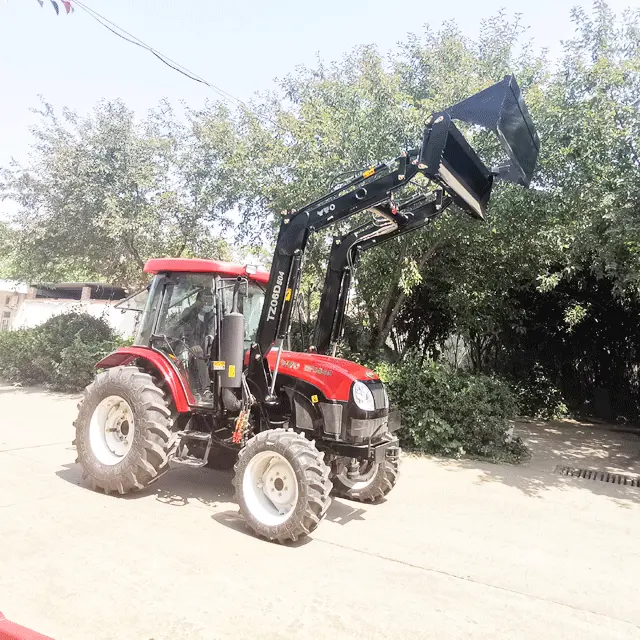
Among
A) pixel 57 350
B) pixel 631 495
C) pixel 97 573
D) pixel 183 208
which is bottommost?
pixel 97 573

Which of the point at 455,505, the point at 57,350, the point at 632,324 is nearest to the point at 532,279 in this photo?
the point at 632,324

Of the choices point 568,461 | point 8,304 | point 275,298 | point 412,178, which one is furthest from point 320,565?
point 8,304

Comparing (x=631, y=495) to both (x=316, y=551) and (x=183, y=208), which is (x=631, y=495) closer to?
(x=316, y=551)

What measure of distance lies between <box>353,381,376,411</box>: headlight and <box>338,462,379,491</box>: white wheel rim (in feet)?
2.94

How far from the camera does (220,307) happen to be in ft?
16.3

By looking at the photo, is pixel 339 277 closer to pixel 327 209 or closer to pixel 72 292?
pixel 327 209

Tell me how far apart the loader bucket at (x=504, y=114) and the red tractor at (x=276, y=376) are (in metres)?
0.01

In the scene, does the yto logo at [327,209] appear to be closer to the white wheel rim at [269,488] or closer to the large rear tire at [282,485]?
the large rear tire at [282,485]

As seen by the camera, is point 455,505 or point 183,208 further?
point 183,208

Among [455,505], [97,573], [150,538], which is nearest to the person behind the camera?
A: [97,573]

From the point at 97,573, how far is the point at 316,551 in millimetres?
1561

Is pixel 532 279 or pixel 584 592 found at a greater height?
pixel 532 279

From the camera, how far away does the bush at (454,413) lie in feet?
25.3

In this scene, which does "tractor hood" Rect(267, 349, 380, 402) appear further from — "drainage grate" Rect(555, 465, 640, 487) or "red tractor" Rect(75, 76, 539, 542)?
"drainage grate" Rect(555, 465, 640, 487)
